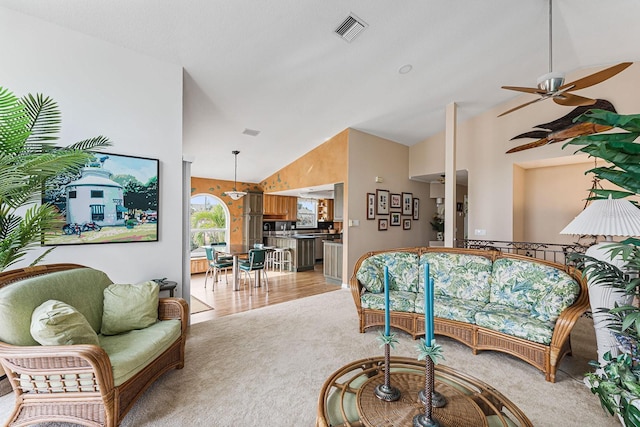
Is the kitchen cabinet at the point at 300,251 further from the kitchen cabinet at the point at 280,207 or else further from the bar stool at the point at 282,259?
the kitchen cabinet at the point at 280,207

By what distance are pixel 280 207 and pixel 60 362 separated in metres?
6.66

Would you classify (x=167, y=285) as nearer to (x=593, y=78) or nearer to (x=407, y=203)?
(x=593, y=78)

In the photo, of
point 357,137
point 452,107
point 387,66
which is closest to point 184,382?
point 387,66

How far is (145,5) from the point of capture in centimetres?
236

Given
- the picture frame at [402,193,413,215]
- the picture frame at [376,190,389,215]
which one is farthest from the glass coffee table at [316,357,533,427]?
the picture frame at [402,193,413,215]

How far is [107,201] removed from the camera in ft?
8.98

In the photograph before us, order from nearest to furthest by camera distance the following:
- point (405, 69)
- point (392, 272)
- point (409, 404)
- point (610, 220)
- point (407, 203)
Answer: point (409, 404)
point (610, 220)
point (392, 272)
point (405, 69)
point (407, 203)

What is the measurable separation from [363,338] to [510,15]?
392cm

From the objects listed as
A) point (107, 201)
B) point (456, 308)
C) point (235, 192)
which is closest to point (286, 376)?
point (456, 308)

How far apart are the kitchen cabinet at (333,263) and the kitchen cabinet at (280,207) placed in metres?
2.57

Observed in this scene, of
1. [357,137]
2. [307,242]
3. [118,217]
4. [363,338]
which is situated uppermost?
[357,137]

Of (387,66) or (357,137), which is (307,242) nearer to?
(357,137)

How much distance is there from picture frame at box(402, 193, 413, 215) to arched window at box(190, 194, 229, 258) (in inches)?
179

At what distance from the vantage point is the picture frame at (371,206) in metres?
5.71
